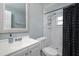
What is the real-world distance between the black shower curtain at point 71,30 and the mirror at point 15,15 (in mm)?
604

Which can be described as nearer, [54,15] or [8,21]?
[8,21]

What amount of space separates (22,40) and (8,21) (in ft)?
1.08

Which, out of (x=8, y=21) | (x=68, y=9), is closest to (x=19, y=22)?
(x=8, y=21)

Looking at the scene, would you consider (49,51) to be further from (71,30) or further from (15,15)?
(15,15)

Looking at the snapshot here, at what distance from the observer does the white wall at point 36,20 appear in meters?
1.19

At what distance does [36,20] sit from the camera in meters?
1.22

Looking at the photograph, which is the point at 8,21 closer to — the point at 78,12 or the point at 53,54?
the point at 53,54

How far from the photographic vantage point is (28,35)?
4.00 feet

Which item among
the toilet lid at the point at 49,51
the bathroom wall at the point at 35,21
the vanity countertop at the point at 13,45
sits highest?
the bathroom wall at the point at 35,21

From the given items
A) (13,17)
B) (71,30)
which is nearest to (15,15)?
(13,17)

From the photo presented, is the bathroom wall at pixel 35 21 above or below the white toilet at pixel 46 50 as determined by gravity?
above

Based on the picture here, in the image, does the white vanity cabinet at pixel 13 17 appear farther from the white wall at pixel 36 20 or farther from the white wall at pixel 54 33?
the white wall at pixel 54 33

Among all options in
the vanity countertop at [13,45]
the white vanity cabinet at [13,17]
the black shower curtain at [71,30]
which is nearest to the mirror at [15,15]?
the white vanity cabinet at [13,17]

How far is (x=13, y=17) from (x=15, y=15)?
0.13 ft
